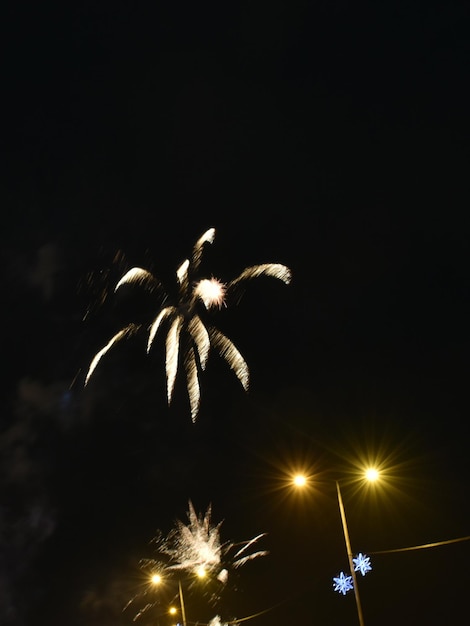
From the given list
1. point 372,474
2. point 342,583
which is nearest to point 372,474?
point 372,474

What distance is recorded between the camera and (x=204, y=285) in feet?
98.3

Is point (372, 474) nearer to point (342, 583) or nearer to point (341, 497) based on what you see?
point (341, 497)

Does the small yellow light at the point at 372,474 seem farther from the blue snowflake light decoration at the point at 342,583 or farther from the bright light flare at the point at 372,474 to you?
the blue snowflake light decoration at the point at 342,583

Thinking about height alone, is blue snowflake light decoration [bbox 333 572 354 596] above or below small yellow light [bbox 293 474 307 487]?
below

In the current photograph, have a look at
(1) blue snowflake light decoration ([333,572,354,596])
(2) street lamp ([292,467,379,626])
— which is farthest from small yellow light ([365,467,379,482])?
(1) blue snowflake light decoration ([333,572,354,596])

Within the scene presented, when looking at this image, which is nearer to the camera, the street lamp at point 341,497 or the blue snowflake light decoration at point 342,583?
the street lamp at point 341,497

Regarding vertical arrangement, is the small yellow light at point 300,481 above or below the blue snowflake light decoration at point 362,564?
above

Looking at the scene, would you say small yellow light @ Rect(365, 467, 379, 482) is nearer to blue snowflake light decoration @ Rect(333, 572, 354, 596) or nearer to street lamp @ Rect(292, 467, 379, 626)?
street lamp @ Rect(292, 467, 379, 626)

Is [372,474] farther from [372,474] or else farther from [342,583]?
[342,583]

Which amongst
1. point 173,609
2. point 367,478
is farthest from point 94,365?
point 173,609

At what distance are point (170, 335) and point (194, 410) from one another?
425cm

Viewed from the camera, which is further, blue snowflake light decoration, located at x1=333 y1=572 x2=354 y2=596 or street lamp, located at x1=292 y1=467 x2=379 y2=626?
blue snowflake light decoration, located at x1=333 y1=572 x2=354 y2=596

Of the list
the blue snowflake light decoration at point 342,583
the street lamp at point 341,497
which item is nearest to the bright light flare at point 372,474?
the street lamp at point 341,497

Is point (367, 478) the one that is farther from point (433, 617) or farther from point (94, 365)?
point (433, 617)
